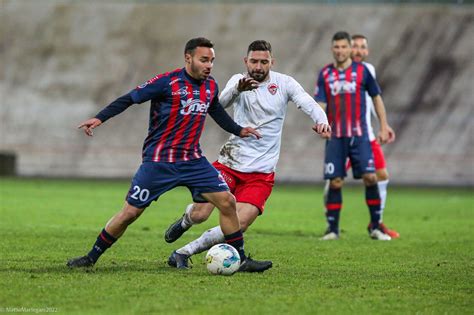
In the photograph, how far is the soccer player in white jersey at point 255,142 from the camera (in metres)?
10.1

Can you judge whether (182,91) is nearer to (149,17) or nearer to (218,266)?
(218,266)

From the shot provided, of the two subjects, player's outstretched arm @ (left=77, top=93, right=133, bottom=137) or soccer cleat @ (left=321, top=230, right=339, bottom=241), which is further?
soccer cleat @ (left=321, top=230, right=339, bottom=241)

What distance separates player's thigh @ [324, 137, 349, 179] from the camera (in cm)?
1404

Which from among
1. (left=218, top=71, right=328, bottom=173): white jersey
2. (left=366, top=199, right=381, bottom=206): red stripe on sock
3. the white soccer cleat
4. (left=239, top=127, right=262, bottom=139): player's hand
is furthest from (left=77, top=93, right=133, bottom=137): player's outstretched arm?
(left=366, top=199, right=381, bottom=206): red stripe on sock

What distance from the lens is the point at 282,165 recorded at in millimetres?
32719

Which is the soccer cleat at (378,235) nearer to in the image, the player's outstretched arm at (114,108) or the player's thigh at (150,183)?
the player's thigh at (150,183)

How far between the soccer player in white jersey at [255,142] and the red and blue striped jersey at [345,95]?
3780mm

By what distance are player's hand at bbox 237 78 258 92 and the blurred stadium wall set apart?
73.6 feet

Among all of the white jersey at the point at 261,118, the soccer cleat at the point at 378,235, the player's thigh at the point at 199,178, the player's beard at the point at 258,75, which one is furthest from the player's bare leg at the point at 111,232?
the soccer cleat at the point at 378,235

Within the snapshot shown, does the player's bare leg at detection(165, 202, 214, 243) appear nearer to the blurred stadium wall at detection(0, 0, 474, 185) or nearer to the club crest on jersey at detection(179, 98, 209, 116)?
the club crest on jersey at detection(179, 98, 209, 116)

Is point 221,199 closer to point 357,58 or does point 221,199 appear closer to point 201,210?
Answer: point 201,210

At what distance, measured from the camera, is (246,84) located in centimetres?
966

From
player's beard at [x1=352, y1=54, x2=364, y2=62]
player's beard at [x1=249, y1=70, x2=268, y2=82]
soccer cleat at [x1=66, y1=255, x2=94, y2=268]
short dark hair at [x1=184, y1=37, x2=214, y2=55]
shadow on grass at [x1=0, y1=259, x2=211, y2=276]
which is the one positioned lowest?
shadow on grass at [x1=0, y1=259, x2=211, y2=276]

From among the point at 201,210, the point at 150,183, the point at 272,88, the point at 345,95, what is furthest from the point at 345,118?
the point at 150,183
